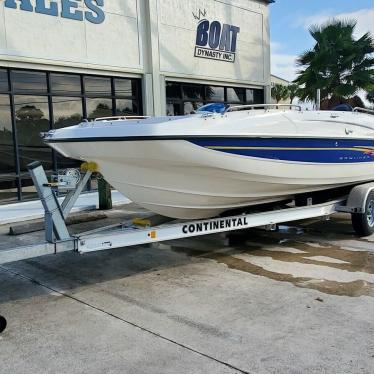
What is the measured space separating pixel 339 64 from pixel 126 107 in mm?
8540

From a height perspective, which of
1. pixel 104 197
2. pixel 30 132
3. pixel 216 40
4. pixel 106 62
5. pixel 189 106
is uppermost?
pixel 216 40

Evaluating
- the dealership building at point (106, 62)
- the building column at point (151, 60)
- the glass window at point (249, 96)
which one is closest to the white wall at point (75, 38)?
the dealership building at point (106, 62)

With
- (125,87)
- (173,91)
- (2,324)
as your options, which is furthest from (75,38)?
(2,324)

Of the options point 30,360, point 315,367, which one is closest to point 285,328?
point 315,367

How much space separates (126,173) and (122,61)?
255 inches

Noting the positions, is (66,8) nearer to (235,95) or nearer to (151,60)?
(151,60)

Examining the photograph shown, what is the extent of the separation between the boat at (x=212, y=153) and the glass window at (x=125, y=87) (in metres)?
6.00

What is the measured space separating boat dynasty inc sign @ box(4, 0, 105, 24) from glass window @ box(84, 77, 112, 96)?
1201 millimetres

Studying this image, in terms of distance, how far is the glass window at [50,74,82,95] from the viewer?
9.87 meters

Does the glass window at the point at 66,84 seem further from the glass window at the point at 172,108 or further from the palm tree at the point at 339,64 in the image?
the palm tree at the point at 339,64

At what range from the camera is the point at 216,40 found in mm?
12961

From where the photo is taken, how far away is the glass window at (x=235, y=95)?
13.9 metres

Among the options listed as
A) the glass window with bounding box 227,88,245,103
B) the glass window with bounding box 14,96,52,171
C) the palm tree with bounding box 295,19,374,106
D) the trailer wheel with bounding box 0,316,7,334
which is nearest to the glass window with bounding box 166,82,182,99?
the glass window with bounding box 227,88,245,103

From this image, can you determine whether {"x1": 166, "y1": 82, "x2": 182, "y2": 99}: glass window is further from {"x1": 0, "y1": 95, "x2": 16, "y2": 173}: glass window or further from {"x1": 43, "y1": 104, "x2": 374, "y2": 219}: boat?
{"x1": 43, "y1": 104, "x2": 374, "y2": 219}: boat
